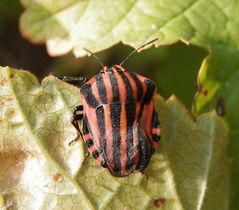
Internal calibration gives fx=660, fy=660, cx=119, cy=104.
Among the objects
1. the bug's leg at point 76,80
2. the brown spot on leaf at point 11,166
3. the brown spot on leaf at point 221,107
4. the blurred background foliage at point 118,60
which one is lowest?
the blurred background foliage at point 118,60

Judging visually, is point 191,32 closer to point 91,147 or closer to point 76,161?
point 91,147

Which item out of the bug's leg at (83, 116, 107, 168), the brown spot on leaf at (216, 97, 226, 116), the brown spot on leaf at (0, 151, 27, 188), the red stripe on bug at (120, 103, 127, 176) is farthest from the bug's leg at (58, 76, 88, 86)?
the brown spot on leaf at (216, 97, 226, 116)

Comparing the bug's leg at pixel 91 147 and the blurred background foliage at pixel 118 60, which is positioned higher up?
the bug's leg at pixel 91 147

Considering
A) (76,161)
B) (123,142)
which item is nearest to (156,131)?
(123,142)

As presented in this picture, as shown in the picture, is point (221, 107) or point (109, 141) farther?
point (221, 107)

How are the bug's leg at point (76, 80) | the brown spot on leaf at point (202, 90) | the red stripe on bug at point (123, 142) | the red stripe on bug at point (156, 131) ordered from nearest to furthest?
the red stripe on bug at point (123, 142) < the red stripe on bug at point (156, 131) < the bug's leg at point (76, 80) < the brown spot on leaf at point (202, 90)

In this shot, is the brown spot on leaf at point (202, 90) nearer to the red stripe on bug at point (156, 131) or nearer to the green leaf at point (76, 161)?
the green leaf at point (76, 161)

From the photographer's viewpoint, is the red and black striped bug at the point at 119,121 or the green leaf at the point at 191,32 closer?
the red and black striped bug at the point at 119,121

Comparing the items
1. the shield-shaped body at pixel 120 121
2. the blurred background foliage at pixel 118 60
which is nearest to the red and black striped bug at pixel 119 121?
the shield-shaped body at pixel 120 121
